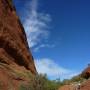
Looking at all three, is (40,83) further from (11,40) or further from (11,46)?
(11,40)

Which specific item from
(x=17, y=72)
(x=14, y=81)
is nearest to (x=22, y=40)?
(x=17, y=72)

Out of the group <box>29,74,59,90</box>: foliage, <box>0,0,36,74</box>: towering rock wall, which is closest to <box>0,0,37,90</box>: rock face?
<box>0,0,36,74</box>: towering rock wall

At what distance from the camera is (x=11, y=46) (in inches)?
1868

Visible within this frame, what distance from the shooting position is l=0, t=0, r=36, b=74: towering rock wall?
46.0m

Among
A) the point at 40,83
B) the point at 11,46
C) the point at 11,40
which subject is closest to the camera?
the point at 40,83

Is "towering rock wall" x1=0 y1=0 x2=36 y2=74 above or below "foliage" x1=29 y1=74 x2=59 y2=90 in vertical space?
above

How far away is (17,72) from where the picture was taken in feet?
143

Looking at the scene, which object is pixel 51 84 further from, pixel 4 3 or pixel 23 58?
pixel 4 3

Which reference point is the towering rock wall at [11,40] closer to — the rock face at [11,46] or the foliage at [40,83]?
the rock face at [11,46]

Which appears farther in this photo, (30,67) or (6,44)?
(30,67)

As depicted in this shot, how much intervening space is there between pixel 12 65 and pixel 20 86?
641 cm

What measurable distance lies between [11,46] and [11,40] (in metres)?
1.12

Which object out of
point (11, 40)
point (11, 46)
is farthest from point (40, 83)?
point (11, 40)

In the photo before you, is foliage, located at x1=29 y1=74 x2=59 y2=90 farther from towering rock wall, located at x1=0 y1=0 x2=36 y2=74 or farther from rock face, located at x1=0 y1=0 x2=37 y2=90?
towering rock wall, located at x1=0 y1=0 x2=36 y2=74
